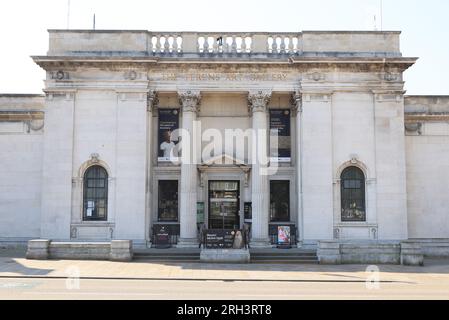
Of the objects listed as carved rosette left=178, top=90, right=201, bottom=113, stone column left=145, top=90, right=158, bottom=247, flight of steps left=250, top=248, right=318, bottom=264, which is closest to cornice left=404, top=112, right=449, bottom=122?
flight of steps left=250, top=248, right=318, bottom=264

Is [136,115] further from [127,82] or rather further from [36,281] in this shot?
[36,281]

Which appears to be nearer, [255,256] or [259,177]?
[255,256]

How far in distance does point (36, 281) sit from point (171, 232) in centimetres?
1212

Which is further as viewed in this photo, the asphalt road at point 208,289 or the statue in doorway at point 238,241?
the statue in doorway at point 238,241

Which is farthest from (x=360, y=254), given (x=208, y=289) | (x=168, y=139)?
(x=168, y=139)

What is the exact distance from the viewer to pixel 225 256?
24.0 meters

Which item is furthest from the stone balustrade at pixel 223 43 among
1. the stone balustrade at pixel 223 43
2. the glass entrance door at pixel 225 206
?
the glass entrance door at pixel 225 206

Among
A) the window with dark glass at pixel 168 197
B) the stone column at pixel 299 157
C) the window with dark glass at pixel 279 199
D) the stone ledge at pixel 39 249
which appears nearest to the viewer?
the stone ledge at pixel 39 249

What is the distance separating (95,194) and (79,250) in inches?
194

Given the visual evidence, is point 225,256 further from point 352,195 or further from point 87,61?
point 87,61

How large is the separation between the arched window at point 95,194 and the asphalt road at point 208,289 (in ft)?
33.4

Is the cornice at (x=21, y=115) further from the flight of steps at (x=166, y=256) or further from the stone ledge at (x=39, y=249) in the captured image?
the flight of steps at (x=166, y=256)

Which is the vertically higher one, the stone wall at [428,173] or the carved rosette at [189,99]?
the carved rosette at [189,99]

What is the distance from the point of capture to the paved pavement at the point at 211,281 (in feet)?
49.6
